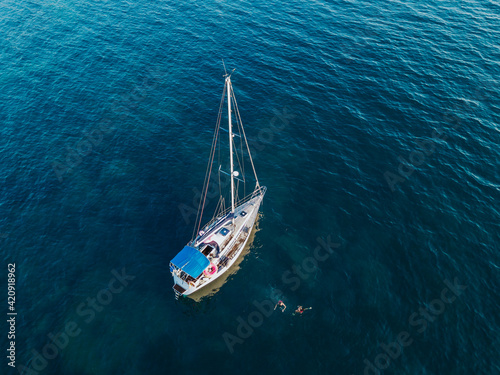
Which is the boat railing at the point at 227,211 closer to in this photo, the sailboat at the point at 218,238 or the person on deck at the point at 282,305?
the sailboat at the point at 218,238

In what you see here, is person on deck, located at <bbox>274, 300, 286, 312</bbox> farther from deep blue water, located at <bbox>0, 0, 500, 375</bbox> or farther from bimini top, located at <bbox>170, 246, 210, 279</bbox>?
bimini top, located at <bbox>170, 246, 210, 279</bbox>

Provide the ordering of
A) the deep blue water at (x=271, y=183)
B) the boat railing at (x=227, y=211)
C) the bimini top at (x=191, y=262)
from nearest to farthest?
the deep blue water at (x=271, y=183), the bimini top at (x=191, y=262), the boat railing at (x=227, y=211)

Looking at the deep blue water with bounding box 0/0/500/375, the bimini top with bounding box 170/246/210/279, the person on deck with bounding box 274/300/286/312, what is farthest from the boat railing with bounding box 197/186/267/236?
the person on deck with bounding box 274/300/286/312

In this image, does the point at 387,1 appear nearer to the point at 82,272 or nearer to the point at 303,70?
the point at 303,70

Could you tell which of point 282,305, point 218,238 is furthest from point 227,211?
point 282,305

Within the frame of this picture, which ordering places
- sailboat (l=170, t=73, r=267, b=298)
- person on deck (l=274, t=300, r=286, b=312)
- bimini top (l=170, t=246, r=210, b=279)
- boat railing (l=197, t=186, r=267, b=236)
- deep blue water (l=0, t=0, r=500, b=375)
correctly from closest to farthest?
1. deep blue water (l=0, t=0, r=500, b=375)
2. bimini top (l=170, t=246, r=210, b=279)
3. person on deck (l=274, t=300, r=286, b=312)
4. sailboat (l=170, t=73, r=267, b=298)
5. boat railing (l=197, t=186, r=267, b=236)

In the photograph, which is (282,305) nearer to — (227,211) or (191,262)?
(191,262)

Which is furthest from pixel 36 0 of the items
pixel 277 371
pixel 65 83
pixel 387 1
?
pixel 277 371

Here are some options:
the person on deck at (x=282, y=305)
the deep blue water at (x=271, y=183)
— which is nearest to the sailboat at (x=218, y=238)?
the deep blue water at (x=271, y=183)
